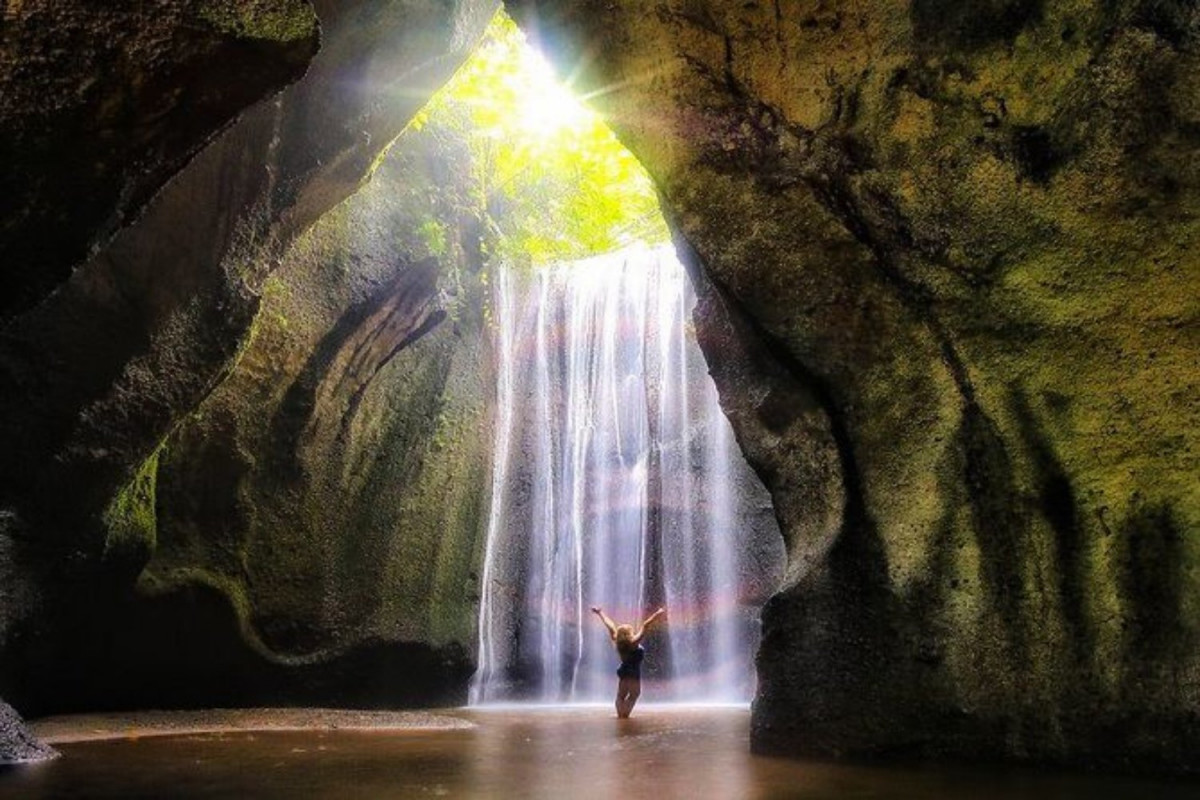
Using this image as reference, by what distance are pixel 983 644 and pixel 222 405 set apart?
8.19 meters

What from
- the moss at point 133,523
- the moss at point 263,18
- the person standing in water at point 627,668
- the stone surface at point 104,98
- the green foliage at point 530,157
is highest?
the green foliage at point 530,157

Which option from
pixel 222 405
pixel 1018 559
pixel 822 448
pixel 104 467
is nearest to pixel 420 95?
pixel 222 405

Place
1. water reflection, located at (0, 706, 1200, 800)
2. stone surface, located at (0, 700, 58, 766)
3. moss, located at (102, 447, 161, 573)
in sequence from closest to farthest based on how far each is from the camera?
water reflection, located at (0, 706, 1200, 800)
stone surface, located at (0, 700, 58, 766)
moss, located at (102, 447, 161, 573)

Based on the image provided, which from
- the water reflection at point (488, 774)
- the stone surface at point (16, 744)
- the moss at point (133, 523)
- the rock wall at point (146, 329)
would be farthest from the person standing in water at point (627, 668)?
the stone surface at point (16, 744)

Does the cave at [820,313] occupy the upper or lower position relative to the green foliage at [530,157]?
lower

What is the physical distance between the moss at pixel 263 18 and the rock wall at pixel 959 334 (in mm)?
3193

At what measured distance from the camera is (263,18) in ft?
12.3

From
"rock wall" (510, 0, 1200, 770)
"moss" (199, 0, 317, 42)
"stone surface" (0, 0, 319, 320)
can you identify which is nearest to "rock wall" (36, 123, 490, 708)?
"stone surface" (0, 0, 319, 320)

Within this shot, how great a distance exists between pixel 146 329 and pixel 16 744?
3.66m

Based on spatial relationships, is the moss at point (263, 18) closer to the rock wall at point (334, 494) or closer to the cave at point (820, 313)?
the cave at point (820, 313)

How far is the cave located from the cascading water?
224 inches

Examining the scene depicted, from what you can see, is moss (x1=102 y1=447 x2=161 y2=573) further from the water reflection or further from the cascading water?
the cascading water

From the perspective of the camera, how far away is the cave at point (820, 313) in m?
4.29

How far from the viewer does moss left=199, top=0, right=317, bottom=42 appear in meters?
3.66
